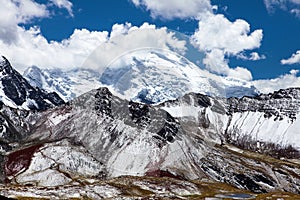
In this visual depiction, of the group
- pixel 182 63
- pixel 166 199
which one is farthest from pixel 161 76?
pixel 166 199

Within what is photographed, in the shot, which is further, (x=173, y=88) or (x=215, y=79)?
(x=173, y=88)

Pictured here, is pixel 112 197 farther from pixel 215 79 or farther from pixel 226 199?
pixel 215 79

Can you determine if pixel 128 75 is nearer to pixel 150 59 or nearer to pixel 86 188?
pixel 150 59

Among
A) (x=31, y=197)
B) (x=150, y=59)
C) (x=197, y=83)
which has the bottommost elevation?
(x=31, y=197)

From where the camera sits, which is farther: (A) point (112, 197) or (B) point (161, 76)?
(A) point (112, 197)

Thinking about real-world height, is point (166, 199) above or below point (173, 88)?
below

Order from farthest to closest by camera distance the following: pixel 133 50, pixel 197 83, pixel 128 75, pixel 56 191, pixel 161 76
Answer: pixel 56 191
pixel 161 76
pixel 128 75
pixel 197 83
pixel 133 50

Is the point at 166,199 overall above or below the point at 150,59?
below

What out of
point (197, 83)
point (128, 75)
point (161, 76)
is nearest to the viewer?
point (197, 83)

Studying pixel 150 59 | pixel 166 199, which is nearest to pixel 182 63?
pixel 150 59
